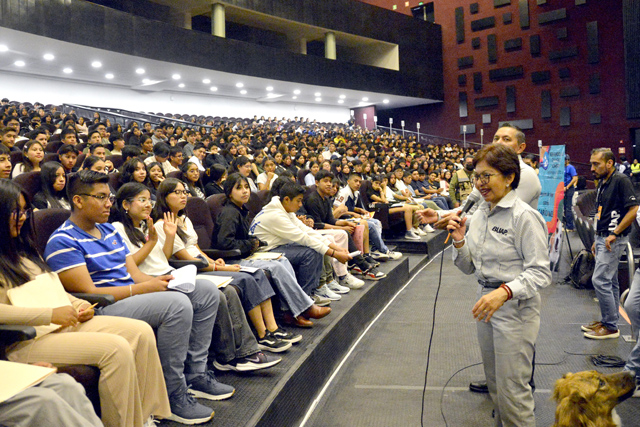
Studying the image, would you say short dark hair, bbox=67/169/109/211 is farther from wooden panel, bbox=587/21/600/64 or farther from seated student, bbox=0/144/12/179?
wooden panel, bbox=587/21/600/64

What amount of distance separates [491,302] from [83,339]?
1200 mm

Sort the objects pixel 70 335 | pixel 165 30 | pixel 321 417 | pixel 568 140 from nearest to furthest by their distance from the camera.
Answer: pixel 70 335, pixel 321 417, pixel 165 30, pixel 568 140

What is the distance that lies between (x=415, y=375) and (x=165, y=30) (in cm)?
1061

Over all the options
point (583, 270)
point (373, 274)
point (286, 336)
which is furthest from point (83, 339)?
point (583, 270)

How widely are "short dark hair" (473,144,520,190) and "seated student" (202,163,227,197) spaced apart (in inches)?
120

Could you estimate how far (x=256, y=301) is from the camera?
94.6 inches

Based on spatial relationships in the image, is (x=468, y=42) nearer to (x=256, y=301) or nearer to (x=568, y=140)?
(x=568, y=140)

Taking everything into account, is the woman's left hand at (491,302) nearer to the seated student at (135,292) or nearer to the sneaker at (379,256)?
the seated student at (135,292)

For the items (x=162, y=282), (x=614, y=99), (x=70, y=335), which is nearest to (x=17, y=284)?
(x=70, y=335)

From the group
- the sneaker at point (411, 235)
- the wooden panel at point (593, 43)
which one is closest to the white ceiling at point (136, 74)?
the wooden panel at point (593, 43)

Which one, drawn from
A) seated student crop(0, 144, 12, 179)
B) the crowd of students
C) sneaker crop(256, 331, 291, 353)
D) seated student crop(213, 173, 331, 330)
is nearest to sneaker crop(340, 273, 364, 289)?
the crowd of students

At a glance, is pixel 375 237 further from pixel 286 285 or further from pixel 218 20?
pixel 218 20

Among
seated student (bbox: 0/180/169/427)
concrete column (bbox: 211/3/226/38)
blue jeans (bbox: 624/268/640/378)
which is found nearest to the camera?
seated student (bbox: 0/180/169/427)

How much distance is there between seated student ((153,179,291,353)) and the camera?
7.82 feet
